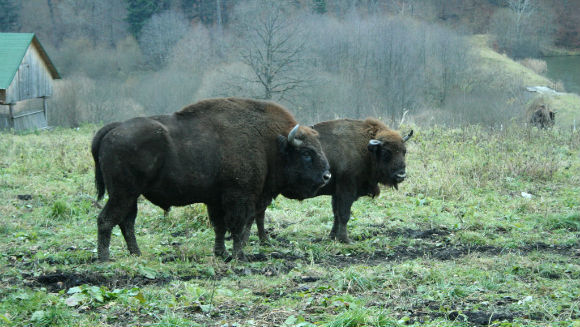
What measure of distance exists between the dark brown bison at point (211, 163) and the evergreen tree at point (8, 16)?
67.7 metres

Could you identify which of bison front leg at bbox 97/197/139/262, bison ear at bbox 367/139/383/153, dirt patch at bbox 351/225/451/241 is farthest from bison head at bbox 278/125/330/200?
bison front leg at bbox 97/197/139/262

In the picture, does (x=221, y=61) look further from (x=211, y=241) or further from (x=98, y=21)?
(x=211, y=241)

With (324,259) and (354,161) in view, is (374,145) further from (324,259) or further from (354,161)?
(324,259)

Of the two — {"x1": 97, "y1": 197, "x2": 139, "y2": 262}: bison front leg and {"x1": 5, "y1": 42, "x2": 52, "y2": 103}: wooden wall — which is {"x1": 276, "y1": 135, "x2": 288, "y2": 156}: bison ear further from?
{"x1": 5, "y1": 42, "x2": 52, "y2": 103}: wooden wall

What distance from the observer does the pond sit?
5466cm

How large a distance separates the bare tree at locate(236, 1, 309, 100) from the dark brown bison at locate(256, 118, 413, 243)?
27.0m

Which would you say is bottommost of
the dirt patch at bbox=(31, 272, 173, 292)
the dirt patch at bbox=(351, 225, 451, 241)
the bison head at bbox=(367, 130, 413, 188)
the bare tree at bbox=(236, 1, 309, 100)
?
the dirt patch at bbox=(351, 225, 451, 241)

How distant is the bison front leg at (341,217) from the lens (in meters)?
10.1

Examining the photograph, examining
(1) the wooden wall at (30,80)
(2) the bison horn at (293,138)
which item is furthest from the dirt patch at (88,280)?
(1) the wooden wall at (30,80)

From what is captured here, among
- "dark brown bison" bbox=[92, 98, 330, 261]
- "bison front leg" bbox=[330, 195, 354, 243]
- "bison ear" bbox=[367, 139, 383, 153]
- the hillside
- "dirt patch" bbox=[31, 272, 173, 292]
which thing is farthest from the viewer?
the hillside

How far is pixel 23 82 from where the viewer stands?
3812 centimetres

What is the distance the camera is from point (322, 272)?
24.8 feet

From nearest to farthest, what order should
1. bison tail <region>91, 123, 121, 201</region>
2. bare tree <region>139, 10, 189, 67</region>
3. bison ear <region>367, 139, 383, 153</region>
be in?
bison tail <region>91, 123, 121, 201</region>
bison ear <region>367, 139, 383, 153</region>
bare tree <region>139, 10, 189, 67</region>

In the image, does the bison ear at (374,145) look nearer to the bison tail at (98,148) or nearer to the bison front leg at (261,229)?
the bison front leg at (261,229)
